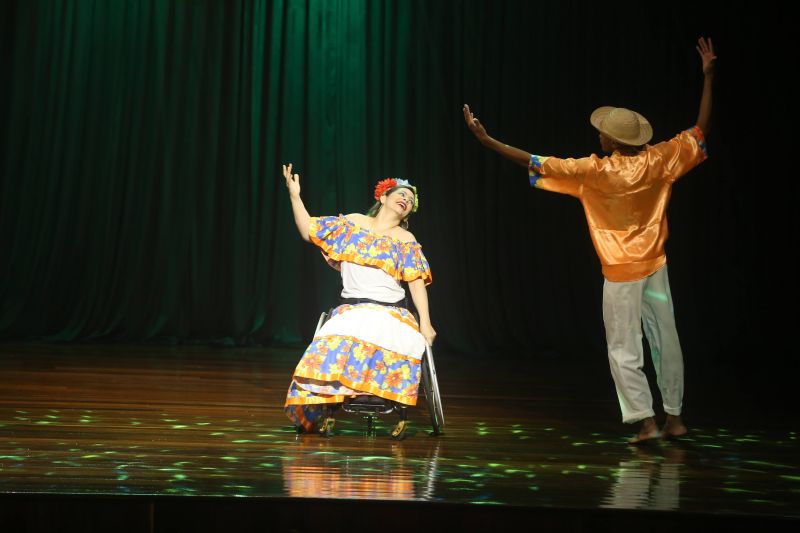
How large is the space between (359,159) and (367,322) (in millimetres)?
4189

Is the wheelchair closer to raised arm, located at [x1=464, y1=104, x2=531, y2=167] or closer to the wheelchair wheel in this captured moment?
the wheelchair wheel

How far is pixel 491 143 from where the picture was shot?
11.5ft

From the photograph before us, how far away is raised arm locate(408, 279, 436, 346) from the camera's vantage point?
3.54m

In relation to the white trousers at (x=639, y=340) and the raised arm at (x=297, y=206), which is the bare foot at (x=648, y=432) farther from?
the raised arm at (x=297, y=206)

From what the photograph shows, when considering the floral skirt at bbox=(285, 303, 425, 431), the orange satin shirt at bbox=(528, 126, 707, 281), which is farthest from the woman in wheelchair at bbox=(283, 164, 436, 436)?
the orange satin shirt at bbox=(528, 126, 707, 281)

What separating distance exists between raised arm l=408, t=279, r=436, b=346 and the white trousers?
2.12 feet

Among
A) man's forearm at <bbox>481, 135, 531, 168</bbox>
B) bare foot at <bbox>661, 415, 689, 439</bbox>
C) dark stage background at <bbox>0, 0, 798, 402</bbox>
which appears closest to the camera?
man's forearm at <bbox>481, 135, 531, 168</bbox>

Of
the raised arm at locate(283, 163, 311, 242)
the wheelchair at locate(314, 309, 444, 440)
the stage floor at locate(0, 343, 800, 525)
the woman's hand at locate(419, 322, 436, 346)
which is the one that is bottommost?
the stage floor at locate(0, 343, 800, 525)

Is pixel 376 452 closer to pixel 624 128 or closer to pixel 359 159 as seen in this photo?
pixel 624 128

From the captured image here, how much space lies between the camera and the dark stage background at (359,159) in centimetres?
745

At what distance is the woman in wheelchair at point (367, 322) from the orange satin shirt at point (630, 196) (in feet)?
2.12

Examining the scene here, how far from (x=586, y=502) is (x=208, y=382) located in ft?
9.88

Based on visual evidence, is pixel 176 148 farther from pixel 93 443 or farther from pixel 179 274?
pixel 93 443

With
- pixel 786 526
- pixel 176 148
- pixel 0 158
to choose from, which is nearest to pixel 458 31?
pixel 176 148
